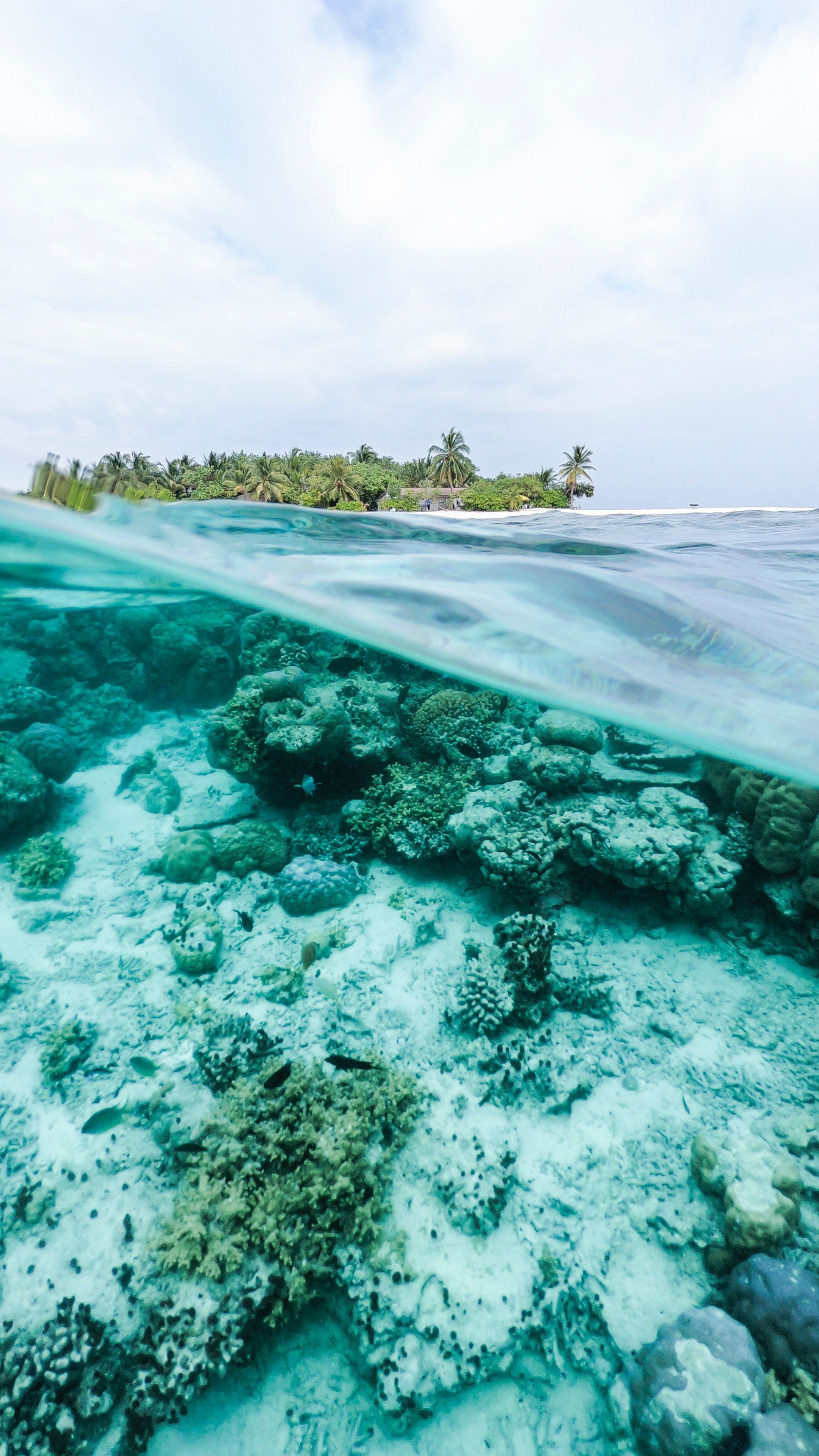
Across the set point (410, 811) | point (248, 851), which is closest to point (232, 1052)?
point (248, 851)

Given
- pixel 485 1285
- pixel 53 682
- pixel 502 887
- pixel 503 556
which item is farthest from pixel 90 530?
pixel 53 682

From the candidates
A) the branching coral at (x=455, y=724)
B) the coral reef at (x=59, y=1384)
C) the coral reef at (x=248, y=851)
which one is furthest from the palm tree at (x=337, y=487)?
the coral reef at (x=59, y=1384)

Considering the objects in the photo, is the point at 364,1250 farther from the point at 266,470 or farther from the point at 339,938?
the point at 266,470

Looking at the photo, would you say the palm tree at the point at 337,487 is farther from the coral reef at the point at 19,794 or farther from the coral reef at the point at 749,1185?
the coral reef at the point at 749,1185

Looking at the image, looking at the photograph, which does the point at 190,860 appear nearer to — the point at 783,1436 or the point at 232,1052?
the point at 232,1052

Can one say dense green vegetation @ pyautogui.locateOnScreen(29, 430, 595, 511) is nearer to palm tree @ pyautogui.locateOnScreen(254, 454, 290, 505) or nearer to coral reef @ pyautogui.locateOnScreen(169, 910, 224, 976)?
palm tree @ pyautogui.locateOnScreen(254, 454, 290, 505)

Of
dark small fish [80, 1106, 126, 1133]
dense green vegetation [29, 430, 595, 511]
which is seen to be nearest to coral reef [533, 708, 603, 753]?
dark small fish [80, 1106, 126, 1133]
